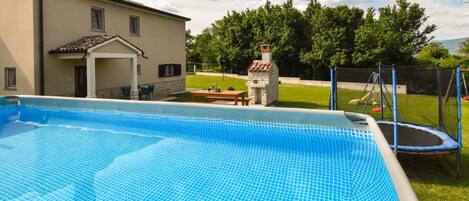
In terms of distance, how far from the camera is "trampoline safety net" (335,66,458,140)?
7.84m

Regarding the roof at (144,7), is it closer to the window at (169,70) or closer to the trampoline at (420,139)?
the window at (169,70)

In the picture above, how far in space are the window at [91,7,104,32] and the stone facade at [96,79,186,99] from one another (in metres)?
3.21

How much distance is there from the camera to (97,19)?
17.8m

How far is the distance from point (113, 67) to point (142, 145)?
464 inches

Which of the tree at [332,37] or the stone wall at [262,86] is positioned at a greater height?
the tree at [332,37]

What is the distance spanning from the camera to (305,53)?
36625 millimetres

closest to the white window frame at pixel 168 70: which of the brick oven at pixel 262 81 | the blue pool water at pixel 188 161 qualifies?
the brick oven at pixel 262 81

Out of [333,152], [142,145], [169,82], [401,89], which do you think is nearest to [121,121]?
[142,145]

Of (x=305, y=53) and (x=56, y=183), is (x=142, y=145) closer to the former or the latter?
(x=56, y=183)

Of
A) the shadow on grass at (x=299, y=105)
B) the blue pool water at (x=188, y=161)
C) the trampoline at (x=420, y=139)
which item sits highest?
the shadow on grass at (x=299, y=105)

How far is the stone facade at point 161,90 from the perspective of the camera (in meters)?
18.2

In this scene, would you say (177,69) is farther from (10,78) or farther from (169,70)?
(10,78)

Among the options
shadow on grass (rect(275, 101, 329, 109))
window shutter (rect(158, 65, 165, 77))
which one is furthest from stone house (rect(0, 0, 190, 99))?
shadow on grass (rect(275, 101, 329, 109))

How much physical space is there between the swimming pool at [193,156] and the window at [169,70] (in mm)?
11592
